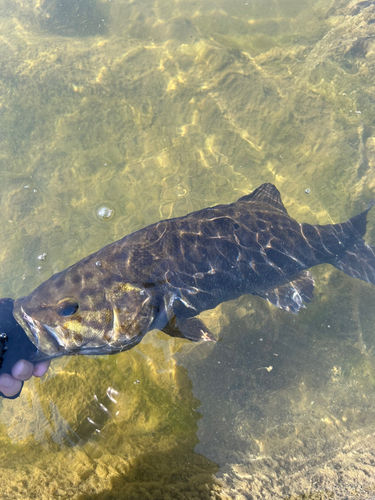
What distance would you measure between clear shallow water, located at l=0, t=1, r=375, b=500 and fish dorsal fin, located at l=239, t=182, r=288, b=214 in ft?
4.27

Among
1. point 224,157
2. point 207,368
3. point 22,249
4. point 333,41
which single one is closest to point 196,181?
point 224,157

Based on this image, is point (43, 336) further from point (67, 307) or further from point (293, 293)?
point (293, 293)

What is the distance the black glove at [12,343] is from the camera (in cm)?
370

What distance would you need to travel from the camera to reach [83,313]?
356cm

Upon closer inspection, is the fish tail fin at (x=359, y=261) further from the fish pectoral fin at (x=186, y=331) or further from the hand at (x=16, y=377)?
the hand at (x=16, y=377)

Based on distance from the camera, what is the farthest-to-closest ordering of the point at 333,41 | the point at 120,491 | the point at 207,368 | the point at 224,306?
the point at 333,41
the point at 224,306
the point at 207,368
the point at 120,491

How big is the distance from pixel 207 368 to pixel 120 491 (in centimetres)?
248

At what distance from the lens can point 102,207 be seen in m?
6.62

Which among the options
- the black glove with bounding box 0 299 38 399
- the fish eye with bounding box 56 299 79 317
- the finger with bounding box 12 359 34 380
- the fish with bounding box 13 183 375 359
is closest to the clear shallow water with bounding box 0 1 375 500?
the finger with bounding box 12 359 34 380

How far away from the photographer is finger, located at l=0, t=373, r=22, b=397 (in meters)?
3.95

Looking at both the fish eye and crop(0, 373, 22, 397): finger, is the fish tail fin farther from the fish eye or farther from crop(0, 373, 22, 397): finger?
crop(0, 373, 22, 397): finger

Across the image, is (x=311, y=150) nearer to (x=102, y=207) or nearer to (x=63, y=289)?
(x=102, y=207)

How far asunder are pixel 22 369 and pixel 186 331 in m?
2.31

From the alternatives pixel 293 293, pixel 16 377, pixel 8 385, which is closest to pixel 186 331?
pixel 293 293
